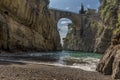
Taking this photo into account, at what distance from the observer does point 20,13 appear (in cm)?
7138

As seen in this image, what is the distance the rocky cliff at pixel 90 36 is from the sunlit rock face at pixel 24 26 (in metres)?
36.5

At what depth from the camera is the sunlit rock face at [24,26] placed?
5881 cm

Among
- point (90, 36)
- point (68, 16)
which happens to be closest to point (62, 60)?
point (90, 36)

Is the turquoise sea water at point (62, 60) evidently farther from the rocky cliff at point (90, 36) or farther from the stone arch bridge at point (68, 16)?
the stone arch bridge at point (68, 16)

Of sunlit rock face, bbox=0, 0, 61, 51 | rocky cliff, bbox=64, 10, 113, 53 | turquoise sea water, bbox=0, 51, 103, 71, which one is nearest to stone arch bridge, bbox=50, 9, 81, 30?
rocky cliff, bbox=64, 10, 113, 53

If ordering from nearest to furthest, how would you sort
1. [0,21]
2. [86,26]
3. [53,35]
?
[0,21], [53,35], [86,26]

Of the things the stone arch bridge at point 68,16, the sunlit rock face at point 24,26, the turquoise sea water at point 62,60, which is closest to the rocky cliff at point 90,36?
the stone arch bridge at point 68,16

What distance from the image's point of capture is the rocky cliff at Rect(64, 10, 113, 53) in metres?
125

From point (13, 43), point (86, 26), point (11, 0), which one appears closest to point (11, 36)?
point (13, 43)

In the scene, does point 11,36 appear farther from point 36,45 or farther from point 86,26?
point 86,26

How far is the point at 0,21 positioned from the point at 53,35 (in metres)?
46.1

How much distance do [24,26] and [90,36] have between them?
→ 8017 cm

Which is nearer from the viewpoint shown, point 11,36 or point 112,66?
point 112,66

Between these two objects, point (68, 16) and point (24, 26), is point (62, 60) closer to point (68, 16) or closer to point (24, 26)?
point (24, 26)
